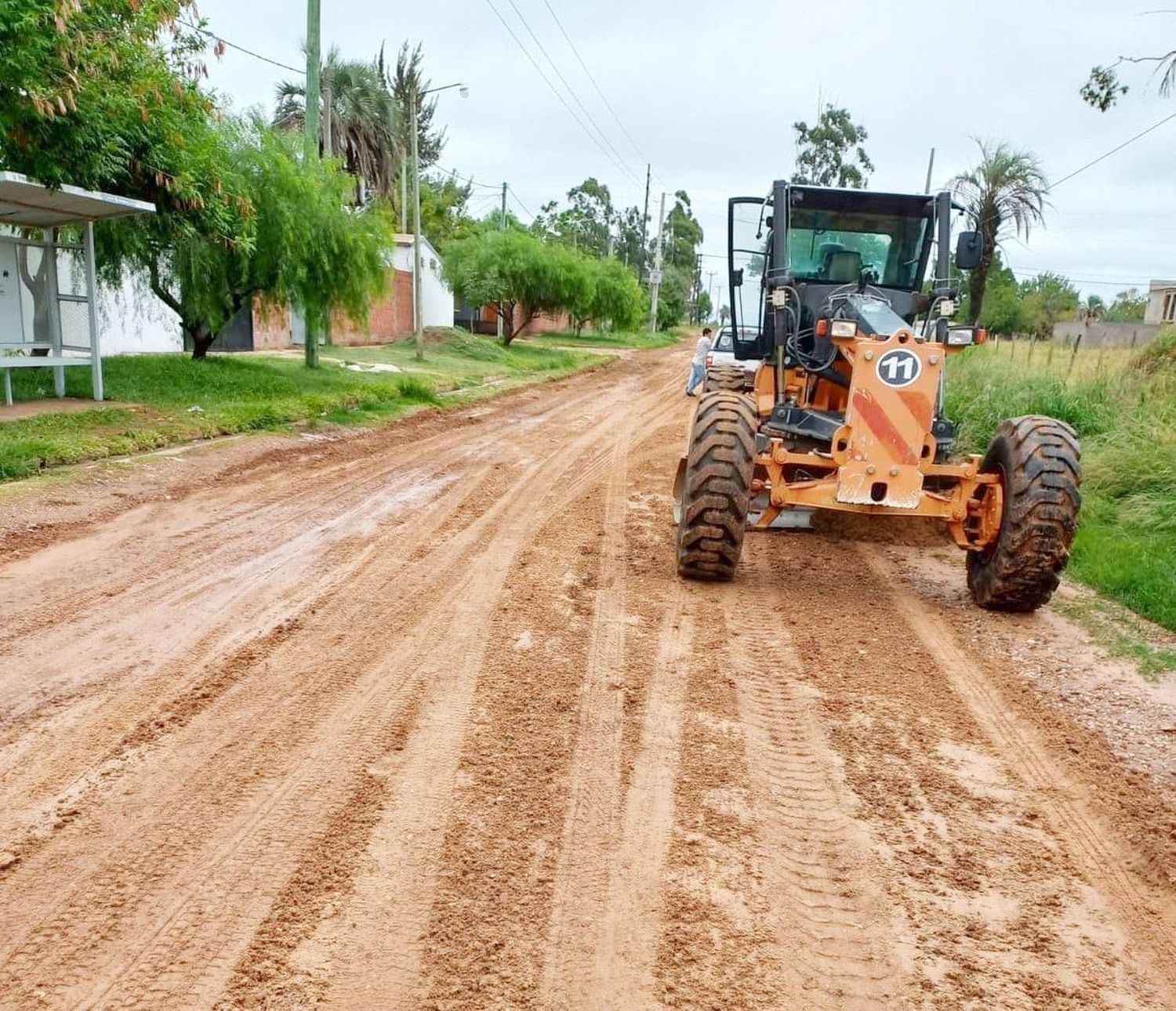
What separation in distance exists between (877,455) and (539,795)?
362cm

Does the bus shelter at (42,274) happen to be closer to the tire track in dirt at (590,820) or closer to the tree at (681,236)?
the tire track in dirt at (590,820)

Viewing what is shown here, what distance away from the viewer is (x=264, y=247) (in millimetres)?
16109

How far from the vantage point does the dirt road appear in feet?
8.99

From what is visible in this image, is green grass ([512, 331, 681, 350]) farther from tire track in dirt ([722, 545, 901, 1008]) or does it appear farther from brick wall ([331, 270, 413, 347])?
tire track in dirt ([722, 545, 901, 1008])

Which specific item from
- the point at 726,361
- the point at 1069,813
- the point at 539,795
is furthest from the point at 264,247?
the point at 1069,813

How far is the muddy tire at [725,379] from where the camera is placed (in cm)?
1073

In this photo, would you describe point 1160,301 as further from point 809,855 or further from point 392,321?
point 809,855

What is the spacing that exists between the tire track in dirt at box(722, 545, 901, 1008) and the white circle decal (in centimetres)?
216

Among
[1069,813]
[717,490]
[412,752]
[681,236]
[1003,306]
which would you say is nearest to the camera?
[1069,813]

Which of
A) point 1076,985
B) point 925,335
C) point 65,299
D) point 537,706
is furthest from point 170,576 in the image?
point 65,299

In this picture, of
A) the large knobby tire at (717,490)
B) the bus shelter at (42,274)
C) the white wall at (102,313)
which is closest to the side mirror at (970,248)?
the large knobby tire at (717,490)

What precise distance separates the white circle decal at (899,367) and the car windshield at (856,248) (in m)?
2.21

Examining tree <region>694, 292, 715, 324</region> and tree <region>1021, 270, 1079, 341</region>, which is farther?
tree <region>694, 292, 715, 324</region>

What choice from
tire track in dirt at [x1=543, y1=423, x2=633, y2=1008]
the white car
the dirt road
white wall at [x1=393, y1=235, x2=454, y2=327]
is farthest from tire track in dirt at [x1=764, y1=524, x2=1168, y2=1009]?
white wall at [x1=393, y1=235, x2=454, y2=327]
